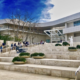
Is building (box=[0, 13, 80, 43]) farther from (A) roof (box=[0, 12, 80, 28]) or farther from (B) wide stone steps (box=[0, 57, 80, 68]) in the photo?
(B) wide stone steps (box=[0, 57, 80, 68])

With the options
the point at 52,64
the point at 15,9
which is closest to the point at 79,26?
the point at 15,9

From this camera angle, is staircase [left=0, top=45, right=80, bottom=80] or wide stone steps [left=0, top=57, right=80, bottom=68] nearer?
staircase [left=0, top=45, right=80, bottom=80]

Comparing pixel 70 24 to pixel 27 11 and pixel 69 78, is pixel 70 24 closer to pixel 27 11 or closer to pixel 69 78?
pixel 27 11

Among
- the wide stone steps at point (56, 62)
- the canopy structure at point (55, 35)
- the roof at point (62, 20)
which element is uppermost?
the roof at point (62, 20)

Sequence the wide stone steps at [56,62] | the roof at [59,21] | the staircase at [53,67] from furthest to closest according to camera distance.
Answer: the roof at [59,21]
the wide stone steps at [56,62]
the staircase at [53,67]

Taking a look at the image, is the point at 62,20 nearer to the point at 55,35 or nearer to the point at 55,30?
the point at 55,30

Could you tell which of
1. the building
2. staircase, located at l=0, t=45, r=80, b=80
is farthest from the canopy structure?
staircase, located at l=0, t=45, r=80, b=80

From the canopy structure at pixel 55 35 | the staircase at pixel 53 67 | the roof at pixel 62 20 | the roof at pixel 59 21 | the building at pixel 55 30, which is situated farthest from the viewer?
the canopy structure at pixel 55 35

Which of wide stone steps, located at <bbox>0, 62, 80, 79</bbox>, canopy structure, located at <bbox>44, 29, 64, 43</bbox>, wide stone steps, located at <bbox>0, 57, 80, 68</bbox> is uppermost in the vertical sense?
canopy structure, located at <bbox>44, 29, 64, 43</bbox>

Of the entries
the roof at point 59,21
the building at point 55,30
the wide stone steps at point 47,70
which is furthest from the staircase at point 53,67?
the roof at point 59,21

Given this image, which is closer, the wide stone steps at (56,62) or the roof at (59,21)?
the wide stone steps at (56,62)

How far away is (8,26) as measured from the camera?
40.8 meters

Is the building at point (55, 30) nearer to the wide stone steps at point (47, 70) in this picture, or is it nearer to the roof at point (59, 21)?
the roof at point (59, 21)

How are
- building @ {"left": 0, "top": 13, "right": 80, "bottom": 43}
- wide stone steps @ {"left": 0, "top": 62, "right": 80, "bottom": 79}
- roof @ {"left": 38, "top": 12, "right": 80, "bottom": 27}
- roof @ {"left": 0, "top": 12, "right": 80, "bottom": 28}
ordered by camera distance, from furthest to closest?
1. building @ {"left": 0, "top": 13, "right": 80, "bottom": 43}
2. roof @ {"left": 0, "top": 12, "right": 80, "bottom": 28}
3. roof @ {"left": 38, "top": 12, "right": 80, "bottom": 27}
4. wide stone steps @ {"left": 0, "top": 62, "right": 80, "bottom": 79}
